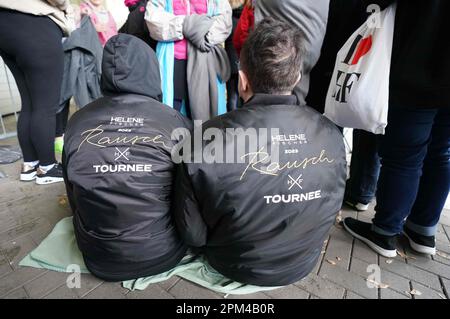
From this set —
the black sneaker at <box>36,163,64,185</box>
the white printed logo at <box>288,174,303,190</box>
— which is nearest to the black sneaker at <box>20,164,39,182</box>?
the black sneaker at <box>36,163,64,185</box>

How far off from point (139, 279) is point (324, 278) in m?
0.91

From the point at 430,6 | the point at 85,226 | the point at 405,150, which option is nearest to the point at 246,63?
the point at 430,6

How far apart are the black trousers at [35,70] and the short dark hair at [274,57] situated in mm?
1742

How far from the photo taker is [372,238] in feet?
5.07

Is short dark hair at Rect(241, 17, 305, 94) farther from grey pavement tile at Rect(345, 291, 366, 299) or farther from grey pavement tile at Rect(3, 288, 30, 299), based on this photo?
grey pavement tile at Rect(3, 288, 30, 299)

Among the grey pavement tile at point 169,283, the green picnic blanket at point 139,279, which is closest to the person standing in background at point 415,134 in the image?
the green picnic blanket at point 139,279

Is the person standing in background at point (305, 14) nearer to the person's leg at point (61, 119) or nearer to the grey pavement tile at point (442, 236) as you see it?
the grey pavement tile at point (442, 236)

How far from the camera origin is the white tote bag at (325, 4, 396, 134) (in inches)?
45.8

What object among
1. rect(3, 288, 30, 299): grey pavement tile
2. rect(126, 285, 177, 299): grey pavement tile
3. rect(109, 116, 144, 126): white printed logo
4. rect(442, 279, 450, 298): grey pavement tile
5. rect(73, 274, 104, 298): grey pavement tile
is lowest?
rect(3, 288, 30, 299): grey pavement tile

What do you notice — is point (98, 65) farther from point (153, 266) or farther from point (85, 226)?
point (153, 266)

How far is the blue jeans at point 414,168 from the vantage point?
4.10 ft

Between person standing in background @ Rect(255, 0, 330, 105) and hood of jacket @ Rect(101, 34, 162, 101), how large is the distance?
0.68 meters

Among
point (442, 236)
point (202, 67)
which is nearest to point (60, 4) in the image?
point (202, 67)
